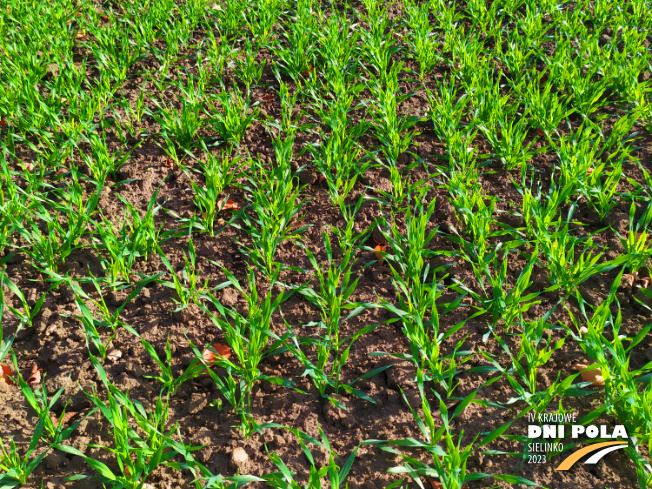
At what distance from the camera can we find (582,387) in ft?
4.94

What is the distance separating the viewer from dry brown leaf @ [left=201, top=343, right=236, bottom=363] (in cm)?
163

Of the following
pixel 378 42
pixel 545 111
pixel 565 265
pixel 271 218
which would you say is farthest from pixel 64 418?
pixel 378 42

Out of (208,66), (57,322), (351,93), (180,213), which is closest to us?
(57,322)

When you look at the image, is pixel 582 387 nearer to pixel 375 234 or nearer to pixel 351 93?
pixel 375 234

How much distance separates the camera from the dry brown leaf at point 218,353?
163 centimetres

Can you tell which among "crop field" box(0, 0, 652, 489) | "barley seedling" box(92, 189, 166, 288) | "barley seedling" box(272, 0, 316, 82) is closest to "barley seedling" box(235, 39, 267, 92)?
"crop field" box(0, 0, 652, 489)

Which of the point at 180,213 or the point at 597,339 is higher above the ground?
the point at 180,213

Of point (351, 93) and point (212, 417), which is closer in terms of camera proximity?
point (212, 417)

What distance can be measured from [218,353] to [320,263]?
1.85 ft

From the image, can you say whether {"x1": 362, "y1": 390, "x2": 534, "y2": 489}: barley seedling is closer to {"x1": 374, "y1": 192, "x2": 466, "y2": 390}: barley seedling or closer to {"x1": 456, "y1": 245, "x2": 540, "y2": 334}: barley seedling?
{"x1": 374, "y1": 192, "x2": 466, "y2": 390}: barley seedling

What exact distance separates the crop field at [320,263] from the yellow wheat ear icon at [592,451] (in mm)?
10

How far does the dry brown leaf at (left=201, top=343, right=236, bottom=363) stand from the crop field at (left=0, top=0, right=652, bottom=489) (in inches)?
0.4

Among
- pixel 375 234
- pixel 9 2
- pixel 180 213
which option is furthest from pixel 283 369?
pixel 9 2

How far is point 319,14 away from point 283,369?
2.58 meters
